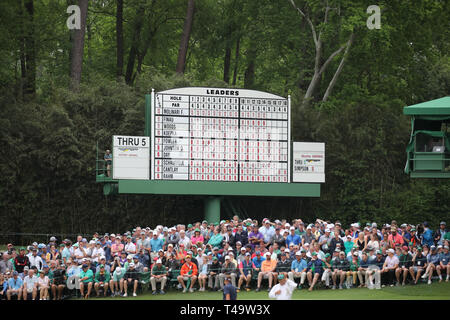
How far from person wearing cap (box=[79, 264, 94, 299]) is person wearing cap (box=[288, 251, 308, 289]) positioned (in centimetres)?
573

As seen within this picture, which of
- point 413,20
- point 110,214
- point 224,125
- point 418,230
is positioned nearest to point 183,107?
point 224,125

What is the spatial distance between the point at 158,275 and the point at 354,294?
18.7ft

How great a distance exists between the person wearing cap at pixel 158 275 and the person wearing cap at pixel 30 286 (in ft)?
10.8

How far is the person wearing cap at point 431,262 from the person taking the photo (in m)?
23.4

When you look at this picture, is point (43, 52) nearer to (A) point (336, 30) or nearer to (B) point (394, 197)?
(A) point (336, 30)

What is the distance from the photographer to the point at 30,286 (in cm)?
2319

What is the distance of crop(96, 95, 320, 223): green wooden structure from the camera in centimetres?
3017

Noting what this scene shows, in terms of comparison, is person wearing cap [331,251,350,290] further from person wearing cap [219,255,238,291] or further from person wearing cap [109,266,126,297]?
person wearing cap [109,266,126,297]

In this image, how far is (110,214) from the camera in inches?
1368

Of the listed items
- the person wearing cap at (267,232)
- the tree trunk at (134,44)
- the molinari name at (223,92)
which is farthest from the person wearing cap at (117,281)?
the tree trunk at (134,44)

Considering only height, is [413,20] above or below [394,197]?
above

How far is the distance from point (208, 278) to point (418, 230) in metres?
7.69

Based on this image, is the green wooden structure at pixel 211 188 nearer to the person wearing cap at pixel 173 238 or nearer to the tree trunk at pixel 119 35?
the person wearing cap at pixel 173 238

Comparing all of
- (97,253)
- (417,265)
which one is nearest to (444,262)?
(417,265)
